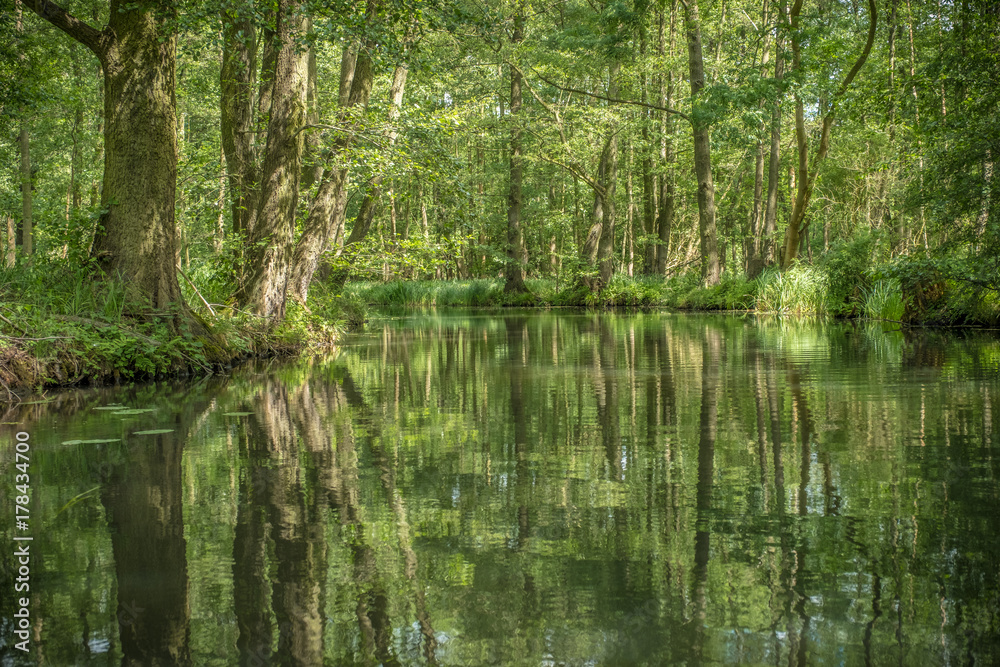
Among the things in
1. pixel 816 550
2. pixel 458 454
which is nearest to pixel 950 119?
pixel 458 454

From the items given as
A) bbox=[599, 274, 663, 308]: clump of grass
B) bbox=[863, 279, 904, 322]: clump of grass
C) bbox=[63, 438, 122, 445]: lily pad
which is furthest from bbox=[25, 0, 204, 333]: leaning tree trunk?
bbox=[599, 274, 663, 308]: clump of grass

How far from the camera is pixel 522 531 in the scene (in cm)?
282

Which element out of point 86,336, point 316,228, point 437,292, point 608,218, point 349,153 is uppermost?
point 608,218

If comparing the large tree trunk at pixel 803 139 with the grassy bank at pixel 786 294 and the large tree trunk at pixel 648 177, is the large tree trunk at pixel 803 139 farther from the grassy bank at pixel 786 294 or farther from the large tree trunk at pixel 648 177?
the large tree trunk at pixel 648 177

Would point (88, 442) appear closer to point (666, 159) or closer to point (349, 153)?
point (349, 153)

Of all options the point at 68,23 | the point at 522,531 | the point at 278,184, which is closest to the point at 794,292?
the point at 278,184

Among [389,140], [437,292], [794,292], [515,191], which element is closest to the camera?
[389,140]

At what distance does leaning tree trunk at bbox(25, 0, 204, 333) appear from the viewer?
908 centimetres

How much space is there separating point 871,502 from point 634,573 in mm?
1187

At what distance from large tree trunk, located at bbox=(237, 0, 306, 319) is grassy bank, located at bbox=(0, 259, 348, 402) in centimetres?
113

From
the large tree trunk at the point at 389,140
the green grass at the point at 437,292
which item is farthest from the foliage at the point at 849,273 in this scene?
the green grass at the point at 437,292

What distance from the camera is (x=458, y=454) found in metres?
4.20

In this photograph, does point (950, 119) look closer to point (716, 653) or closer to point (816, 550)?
point (816, 550)

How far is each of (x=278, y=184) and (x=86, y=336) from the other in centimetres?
460
